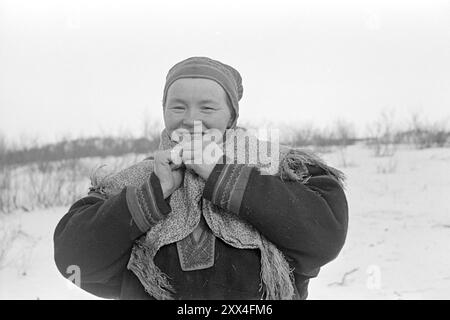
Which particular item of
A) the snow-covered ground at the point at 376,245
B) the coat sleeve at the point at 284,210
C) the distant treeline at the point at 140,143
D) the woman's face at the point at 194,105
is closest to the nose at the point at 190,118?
the woman's face at the point at 194,105

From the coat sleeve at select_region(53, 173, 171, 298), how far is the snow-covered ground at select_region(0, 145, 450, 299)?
3.69 feet

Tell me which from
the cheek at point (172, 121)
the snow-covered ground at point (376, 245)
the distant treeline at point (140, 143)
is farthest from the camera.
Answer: the distant treeline at point (140, 143)

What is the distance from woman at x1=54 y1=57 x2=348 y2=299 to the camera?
101cm

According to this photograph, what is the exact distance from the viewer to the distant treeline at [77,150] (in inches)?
307

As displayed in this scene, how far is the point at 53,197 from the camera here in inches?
246

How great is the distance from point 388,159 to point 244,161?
25.9ft

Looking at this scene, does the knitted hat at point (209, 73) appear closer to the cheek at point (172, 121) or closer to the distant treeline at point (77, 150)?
the cheek at point (172, 121)

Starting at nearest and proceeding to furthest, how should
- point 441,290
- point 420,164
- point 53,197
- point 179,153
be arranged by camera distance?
point 179,153
point 441,290
point 53,197
point 420,164

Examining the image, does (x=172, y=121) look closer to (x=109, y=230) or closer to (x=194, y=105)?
(x=194, y=105)

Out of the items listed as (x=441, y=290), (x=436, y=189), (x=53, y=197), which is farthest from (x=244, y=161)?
(x=436, y=189)

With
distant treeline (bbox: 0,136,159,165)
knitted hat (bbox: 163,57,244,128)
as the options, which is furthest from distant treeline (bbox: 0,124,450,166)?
knitted hat (bbox: 163,57,244,128)

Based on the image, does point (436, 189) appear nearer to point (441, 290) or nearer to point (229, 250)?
point (441, 290)

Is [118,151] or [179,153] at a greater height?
[179,153]
